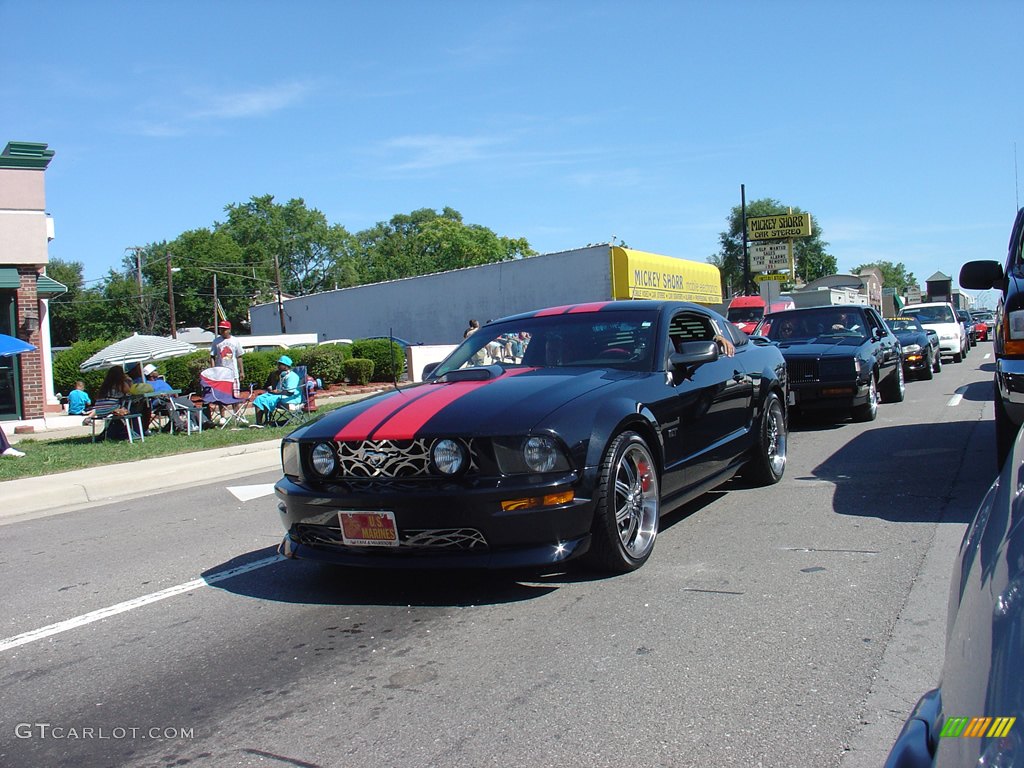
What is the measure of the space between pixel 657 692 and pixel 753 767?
0.63 metres

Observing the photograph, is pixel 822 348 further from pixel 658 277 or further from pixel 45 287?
pixel 658 277

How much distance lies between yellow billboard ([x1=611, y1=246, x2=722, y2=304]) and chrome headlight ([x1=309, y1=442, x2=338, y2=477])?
77.6ft

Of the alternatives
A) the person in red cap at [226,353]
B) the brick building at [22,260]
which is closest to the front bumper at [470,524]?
the person in red cap at [226,353]

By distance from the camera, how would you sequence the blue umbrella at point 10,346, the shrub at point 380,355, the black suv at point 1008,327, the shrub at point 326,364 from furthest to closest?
the shrub at point 380,355
the shrub at point 326,364
the blue umbrella at point 10,346
the black suv at point 1008,327

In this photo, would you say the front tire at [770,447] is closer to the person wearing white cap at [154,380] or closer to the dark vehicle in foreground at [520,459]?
the dark vehicle in foreground at [520,459]

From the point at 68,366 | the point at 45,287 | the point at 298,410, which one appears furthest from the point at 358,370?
the point at 68,366

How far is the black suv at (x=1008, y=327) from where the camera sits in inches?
229

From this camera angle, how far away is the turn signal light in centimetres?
423

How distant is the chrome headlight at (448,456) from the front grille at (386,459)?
31mm

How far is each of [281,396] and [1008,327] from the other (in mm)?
11699

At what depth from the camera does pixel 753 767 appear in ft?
8.84

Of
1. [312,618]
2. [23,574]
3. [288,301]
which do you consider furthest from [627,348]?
[288,301]

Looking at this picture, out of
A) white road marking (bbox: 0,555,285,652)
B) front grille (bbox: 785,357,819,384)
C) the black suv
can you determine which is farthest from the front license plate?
front grille (bbox: 785,357,819,384)

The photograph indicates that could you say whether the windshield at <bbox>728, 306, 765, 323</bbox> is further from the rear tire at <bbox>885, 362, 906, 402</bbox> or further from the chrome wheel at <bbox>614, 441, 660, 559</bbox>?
the chrome wheel at <bbox>614, 441, 660, 559</bbox>
